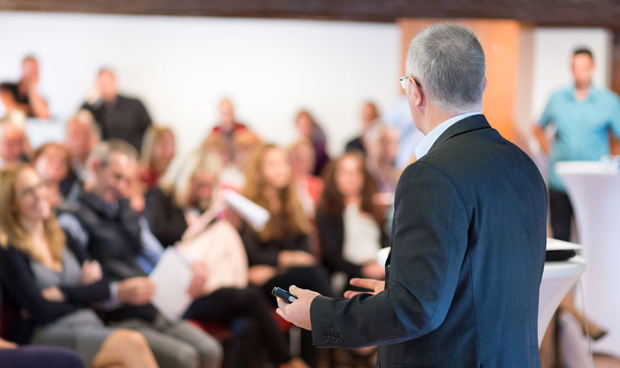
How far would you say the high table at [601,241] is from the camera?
3445mm

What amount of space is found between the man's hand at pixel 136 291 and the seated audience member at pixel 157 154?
1625mm

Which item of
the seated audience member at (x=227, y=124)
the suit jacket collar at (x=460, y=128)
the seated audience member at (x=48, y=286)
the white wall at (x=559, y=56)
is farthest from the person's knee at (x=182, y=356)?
the white wall at (x=559, y=56)

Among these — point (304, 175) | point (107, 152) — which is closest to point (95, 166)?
point (107, 152)

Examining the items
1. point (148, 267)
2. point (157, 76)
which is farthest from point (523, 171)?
point (157, 76)

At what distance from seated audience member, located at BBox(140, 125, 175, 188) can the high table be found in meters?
2.68

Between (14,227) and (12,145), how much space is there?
1780mm

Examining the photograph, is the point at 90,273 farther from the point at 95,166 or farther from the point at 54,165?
the point at 54,165

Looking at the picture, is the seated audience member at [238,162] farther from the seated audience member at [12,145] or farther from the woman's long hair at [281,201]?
the seated audience member at [12,145]

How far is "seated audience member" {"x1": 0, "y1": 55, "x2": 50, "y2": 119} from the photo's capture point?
5.62 m

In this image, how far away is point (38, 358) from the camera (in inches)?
95.3

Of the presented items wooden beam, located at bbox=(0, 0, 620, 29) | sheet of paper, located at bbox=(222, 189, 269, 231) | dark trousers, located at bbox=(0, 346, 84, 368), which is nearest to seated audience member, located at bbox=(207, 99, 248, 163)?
wooden beam, located at bbox=(0, 0, 620, 29)

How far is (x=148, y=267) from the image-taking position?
3.62m

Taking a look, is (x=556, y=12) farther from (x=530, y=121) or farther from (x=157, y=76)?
(x=157, y=76)

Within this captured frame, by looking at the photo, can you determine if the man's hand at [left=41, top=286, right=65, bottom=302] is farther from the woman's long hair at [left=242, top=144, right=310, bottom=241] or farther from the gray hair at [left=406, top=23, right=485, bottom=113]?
the gray hair at [left=406, top=23, right=485, bottom=113]
